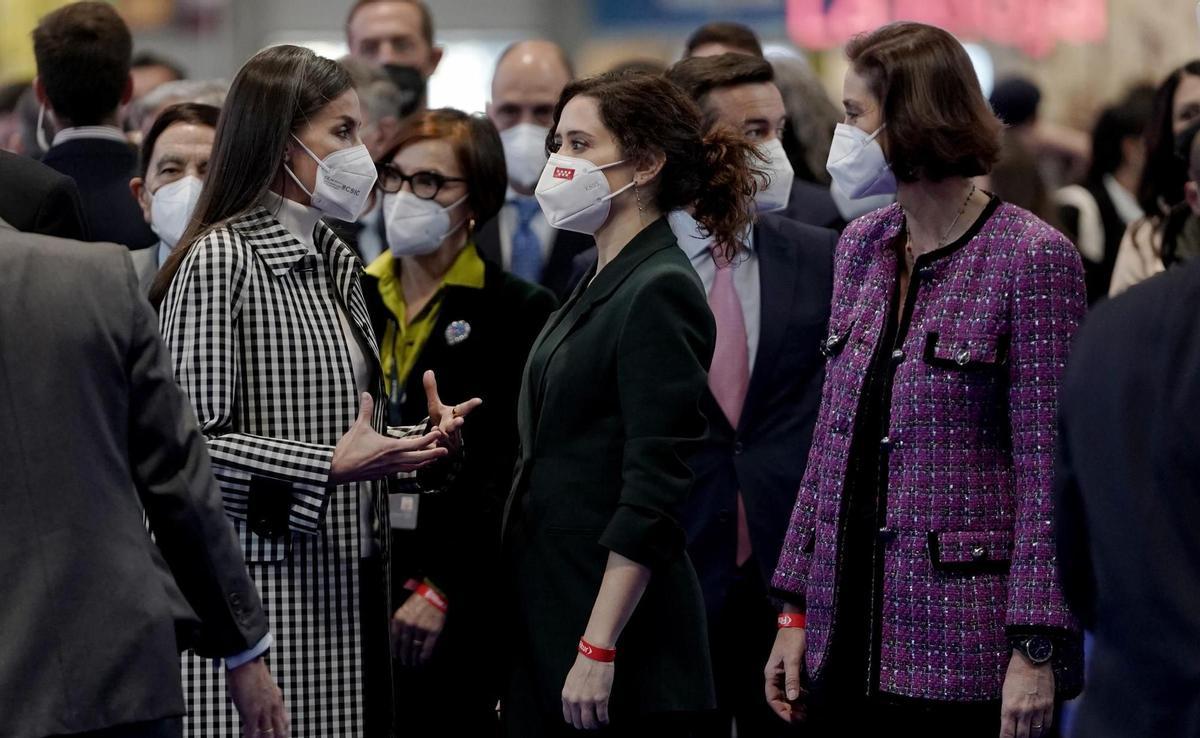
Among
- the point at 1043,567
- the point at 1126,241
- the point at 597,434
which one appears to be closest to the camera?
the point at 1043,567

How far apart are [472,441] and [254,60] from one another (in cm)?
104

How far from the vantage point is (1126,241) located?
5.01 meters

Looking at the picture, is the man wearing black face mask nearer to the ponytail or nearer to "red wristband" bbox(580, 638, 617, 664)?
the ponytail

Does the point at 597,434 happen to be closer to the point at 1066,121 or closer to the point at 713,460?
the point at 713,460

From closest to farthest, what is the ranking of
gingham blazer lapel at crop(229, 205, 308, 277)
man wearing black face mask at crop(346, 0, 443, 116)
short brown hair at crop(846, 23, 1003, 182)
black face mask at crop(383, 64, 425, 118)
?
short brown hair at crop(846, 23, 1003, 182) → gingham blazer lapel at crop(229, 205, 308, 277) → black face mask at crop(383, 64, 425, 118) → man wearing black face mask at crop(346, 0, 443, 116)

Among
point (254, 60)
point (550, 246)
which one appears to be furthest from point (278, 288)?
point (550, 246)

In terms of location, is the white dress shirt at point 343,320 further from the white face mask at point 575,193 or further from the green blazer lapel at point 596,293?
the white face mask at point 575,193

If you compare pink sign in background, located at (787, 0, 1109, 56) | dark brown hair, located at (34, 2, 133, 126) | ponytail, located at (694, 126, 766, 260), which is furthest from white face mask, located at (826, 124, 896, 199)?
pink sign in background, located at (787, 0, 1109, 56)

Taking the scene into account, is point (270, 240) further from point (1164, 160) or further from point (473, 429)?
point (1164, 160)

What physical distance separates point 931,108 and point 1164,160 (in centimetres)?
218

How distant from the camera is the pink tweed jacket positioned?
2959 millimetres

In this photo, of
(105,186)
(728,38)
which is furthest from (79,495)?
(728,38)

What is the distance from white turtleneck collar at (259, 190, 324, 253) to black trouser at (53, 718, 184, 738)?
118 cm

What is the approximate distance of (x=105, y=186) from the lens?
4.73 metres
